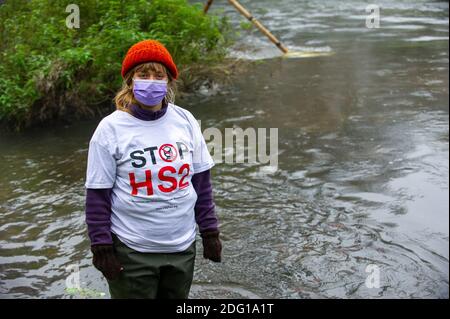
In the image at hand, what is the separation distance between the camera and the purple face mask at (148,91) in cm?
304

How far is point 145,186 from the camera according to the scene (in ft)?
9.70

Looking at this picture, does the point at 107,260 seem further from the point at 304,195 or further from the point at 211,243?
the point at 304,195

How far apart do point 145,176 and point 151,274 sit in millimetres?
485

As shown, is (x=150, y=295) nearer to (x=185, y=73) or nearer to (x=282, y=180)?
(x=282, y=180)

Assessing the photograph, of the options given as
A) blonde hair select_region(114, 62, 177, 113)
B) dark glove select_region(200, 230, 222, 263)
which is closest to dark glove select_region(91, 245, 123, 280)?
dark glove select_region(200, 230, 222, 263)

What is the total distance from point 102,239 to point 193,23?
713cm

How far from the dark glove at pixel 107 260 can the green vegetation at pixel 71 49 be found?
5336 millimetres

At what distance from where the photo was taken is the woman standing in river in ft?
9.62

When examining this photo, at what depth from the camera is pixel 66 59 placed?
798 centimetres

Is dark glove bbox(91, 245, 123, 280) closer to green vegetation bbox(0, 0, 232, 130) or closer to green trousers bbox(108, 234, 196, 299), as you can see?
green trousers bbox(108, 234, 196, 299)

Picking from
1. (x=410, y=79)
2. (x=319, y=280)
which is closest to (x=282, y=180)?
(x=319, y=280)

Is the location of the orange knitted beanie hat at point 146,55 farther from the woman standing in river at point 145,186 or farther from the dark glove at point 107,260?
the dark glove at point 107,260

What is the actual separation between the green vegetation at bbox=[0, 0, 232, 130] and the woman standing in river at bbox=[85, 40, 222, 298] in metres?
5.05

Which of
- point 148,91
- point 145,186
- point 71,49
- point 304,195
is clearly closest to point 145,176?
point 145,186
